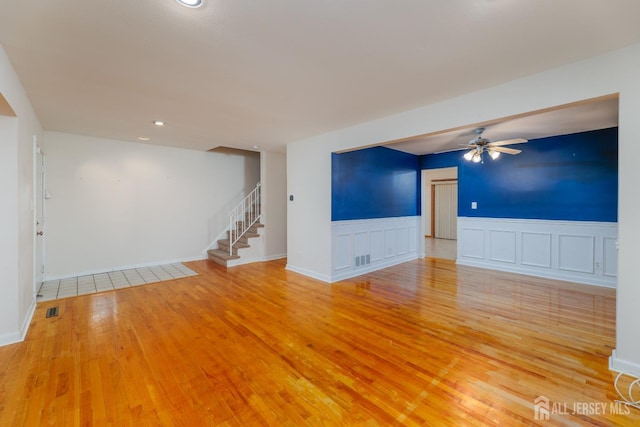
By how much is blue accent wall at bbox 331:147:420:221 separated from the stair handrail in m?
2.58

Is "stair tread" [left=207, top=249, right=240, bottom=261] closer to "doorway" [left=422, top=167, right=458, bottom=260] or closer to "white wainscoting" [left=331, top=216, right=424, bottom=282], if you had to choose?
"white wainscoting" [left=331, top=216, right=424, bottom=282]

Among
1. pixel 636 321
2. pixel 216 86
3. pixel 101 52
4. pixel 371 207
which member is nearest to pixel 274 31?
pixel 216 86

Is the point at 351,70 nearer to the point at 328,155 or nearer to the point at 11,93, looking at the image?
the point at 328,155

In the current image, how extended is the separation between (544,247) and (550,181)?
3.93 ft

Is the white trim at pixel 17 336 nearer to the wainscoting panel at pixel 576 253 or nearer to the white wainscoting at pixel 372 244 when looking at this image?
the white wainscoting at pixel 372 244

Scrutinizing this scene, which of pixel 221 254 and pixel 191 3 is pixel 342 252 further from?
pixel 191 3

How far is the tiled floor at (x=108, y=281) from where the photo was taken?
416cm

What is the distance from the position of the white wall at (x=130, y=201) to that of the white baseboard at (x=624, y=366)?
678cm

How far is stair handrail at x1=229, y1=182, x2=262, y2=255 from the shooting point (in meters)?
6.71

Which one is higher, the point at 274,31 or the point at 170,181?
the point at 274,31

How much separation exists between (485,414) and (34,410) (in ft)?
9.70

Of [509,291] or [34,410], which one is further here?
[509,291]

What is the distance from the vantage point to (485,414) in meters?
1.76

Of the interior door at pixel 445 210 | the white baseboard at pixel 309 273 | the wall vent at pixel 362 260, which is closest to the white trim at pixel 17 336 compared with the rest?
the white baseboard at pixel 309 273
